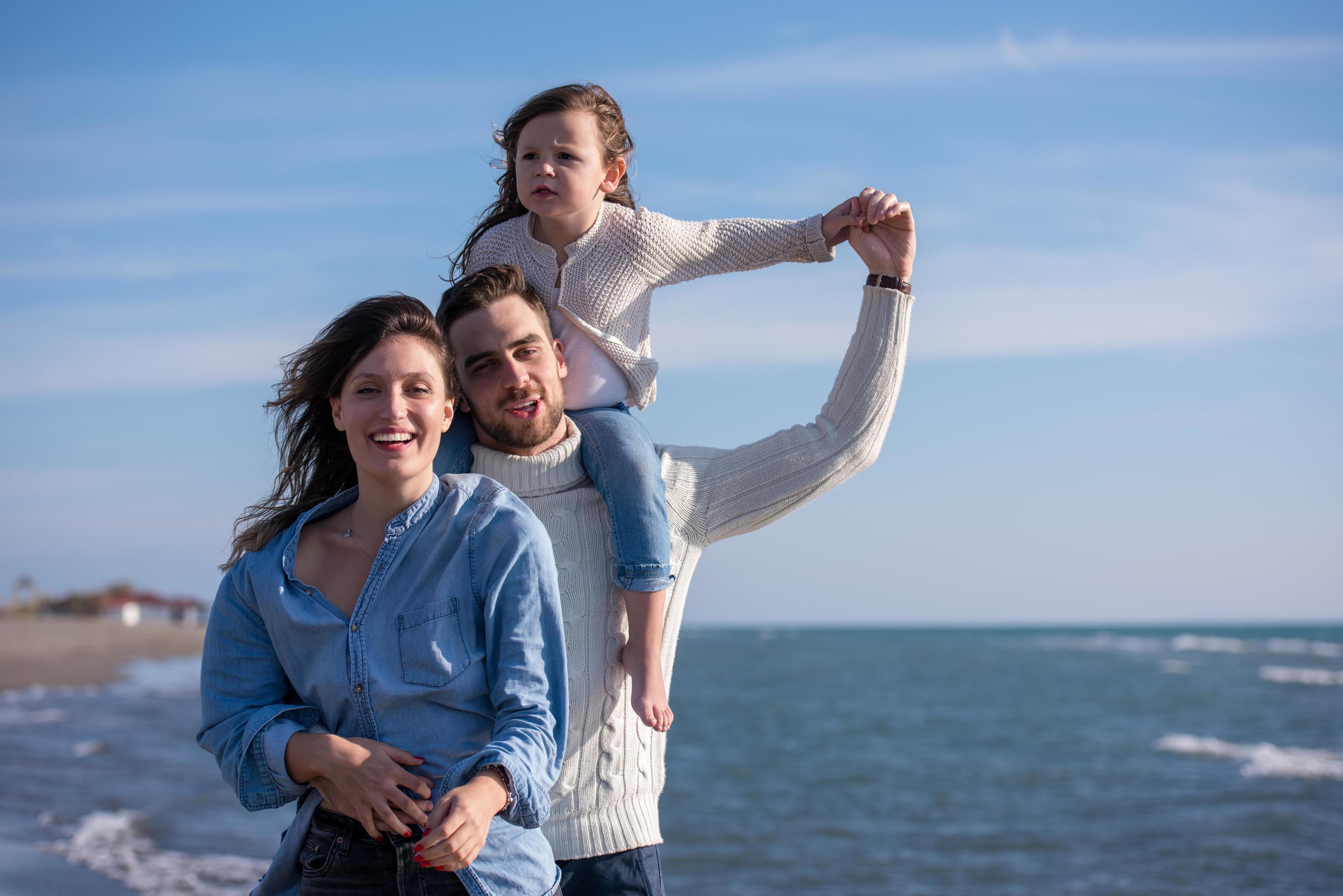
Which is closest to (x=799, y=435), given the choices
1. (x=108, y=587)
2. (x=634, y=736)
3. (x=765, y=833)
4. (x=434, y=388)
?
(x=634, y=736)

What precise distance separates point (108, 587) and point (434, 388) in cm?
6480

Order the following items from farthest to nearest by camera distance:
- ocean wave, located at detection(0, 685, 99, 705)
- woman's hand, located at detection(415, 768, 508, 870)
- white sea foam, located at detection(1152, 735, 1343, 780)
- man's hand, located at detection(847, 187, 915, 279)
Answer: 1. ocean wave, located at detection(0, 685, 99, 705)
2. white sea foam, located at detection(1152, 735, 1343, 780)
3. man's hand, located at detection(847, 187, 915, 279)
4. woman's hand, located at detection(415, 768, 508, 870)

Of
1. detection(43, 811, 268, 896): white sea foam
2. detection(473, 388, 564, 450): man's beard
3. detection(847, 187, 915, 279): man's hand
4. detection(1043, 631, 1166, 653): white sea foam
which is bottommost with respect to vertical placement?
detection(1043, 631, 1166, 653): white sea foam

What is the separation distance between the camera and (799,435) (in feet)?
9.35

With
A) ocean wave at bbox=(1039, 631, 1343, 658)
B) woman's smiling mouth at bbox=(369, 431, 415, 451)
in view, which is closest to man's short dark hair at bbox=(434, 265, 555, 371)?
woman's smiling mouth at bbox=(369, 431, 415, 451)

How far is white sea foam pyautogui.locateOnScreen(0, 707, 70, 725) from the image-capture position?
16.8 m

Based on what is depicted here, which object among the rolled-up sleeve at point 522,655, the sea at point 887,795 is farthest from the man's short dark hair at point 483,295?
the sea at point 887,795

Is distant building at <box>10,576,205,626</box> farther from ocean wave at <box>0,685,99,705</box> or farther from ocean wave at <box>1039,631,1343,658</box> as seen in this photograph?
ocean wave at <box>1039,631,1343,658</box>

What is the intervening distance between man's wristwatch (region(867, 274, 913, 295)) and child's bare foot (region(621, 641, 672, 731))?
1.09 m

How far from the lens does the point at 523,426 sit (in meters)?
Answer: 2.54

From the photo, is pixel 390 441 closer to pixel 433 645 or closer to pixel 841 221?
pixel 433 645

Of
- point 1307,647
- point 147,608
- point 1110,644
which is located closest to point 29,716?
point 147,608

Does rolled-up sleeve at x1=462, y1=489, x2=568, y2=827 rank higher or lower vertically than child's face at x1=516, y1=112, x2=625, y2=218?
lower

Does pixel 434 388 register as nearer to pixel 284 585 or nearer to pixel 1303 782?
pixel 284 585
